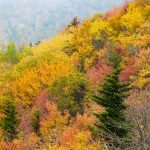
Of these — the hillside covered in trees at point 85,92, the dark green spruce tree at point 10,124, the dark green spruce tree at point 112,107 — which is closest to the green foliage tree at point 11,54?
the hillside covered in trees at point 85,92

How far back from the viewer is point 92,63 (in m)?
87.2

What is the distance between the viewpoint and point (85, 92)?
214 ft

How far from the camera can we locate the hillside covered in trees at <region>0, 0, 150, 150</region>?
33.3 meters

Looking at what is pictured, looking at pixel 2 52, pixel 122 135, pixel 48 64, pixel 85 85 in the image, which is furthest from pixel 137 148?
pixel 2 52

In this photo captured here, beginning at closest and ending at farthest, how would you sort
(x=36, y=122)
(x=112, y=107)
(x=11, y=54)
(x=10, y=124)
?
(x=112, y=107) → (x=10, y=124) → (x=36, y=122) → (x=11, y=54)

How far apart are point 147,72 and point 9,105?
18.1 meters

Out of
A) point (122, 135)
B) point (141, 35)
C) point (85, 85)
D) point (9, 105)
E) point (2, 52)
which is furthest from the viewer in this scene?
point (2, 52)

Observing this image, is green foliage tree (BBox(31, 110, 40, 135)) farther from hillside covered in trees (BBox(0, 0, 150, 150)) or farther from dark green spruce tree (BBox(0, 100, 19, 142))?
dark green spruce tree (BBox(0, 100, 19, 142))

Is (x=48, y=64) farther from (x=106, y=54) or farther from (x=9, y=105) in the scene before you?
(x=9, y=105)

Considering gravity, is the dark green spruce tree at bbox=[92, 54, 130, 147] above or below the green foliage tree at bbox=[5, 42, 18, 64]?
above

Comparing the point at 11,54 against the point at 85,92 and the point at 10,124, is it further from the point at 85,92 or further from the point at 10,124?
the point at 10,124

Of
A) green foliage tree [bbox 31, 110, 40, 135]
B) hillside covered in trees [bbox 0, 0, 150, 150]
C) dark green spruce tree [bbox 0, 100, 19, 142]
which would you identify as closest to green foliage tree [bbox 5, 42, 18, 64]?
hillside covered in trees [bbox 0, 0, 150, 150]

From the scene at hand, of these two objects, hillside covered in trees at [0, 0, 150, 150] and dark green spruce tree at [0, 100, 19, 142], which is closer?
hillside covered in trees at [0, 0, 150, 150]

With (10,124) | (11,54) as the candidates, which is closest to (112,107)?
(10,124)
